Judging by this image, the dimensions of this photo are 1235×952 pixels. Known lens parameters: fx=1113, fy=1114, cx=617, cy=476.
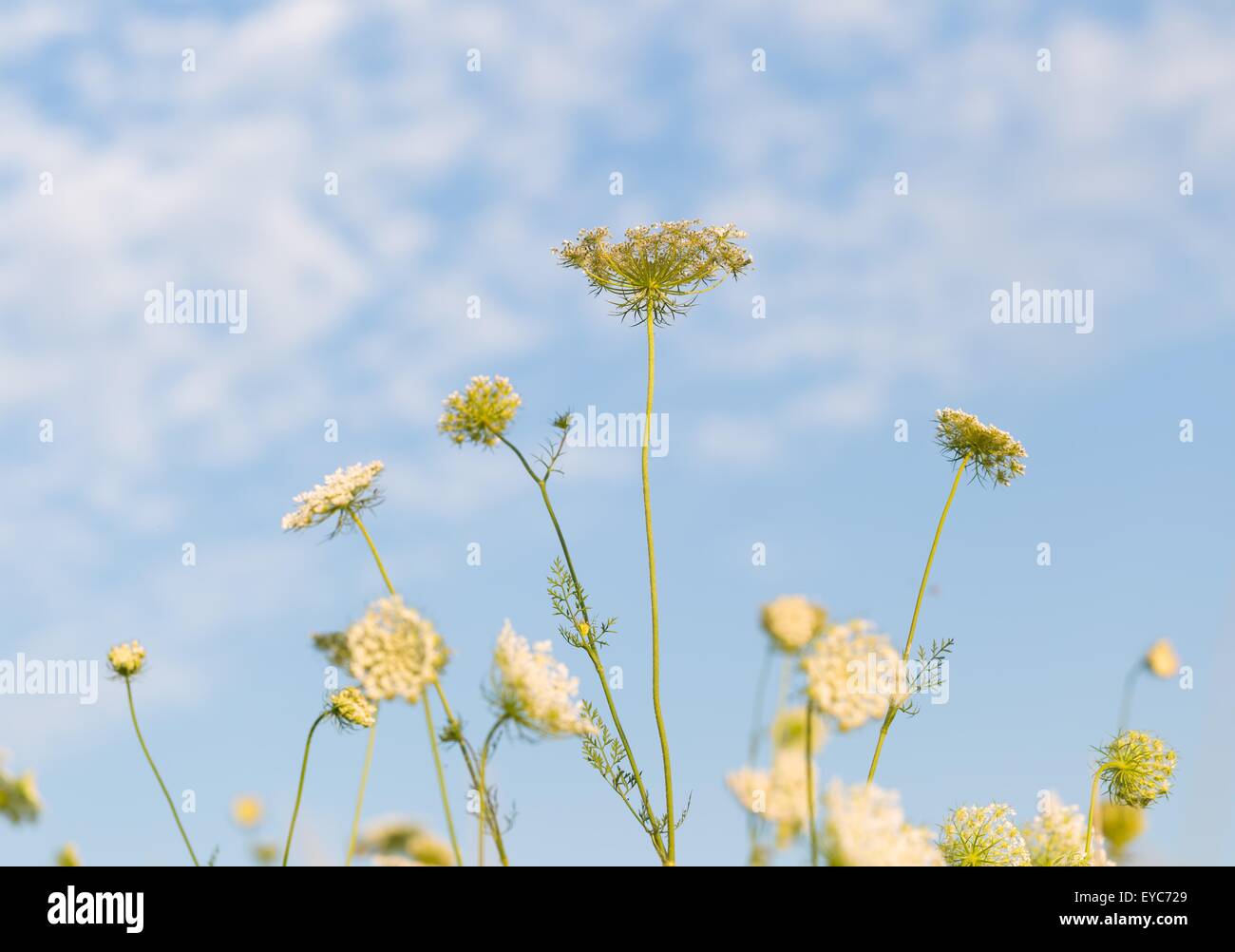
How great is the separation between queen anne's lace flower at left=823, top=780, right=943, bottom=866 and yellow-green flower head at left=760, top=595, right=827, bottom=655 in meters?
0.62

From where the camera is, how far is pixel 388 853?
5348 mm

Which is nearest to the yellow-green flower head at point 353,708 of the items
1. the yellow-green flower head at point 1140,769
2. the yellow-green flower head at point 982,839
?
the yellow-green flower head at point 982,839

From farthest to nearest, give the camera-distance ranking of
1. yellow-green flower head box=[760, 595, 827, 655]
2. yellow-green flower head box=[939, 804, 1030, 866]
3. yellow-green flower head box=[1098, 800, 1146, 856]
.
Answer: yellow-green flower head box=[1098, 800, 1146, 856], yellow-green flower head box=[939, 804, 1030, 866], yellow-green flower head box=[760, 595, 827, 655]

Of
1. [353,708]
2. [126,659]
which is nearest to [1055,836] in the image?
[353,708]

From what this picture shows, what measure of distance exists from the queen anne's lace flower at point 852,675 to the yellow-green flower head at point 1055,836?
2.05 metres

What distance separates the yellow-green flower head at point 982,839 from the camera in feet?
15.5

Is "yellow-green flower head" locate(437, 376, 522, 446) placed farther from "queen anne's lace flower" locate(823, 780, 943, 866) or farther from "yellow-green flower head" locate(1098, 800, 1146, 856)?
"yellow-green flower head" locate(1098, 800, 1146, 856)

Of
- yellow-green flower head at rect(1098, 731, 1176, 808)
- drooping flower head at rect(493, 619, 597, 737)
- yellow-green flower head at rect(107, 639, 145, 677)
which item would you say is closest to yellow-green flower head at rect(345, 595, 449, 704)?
drooping flower head at rect(493, 619, 597, 737)

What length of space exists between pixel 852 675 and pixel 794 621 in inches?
21.8

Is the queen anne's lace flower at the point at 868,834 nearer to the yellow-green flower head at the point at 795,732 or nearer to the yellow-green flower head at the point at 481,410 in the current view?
the yellow-green flower head at the point at 795,732

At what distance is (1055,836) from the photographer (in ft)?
Answer: 16.4
